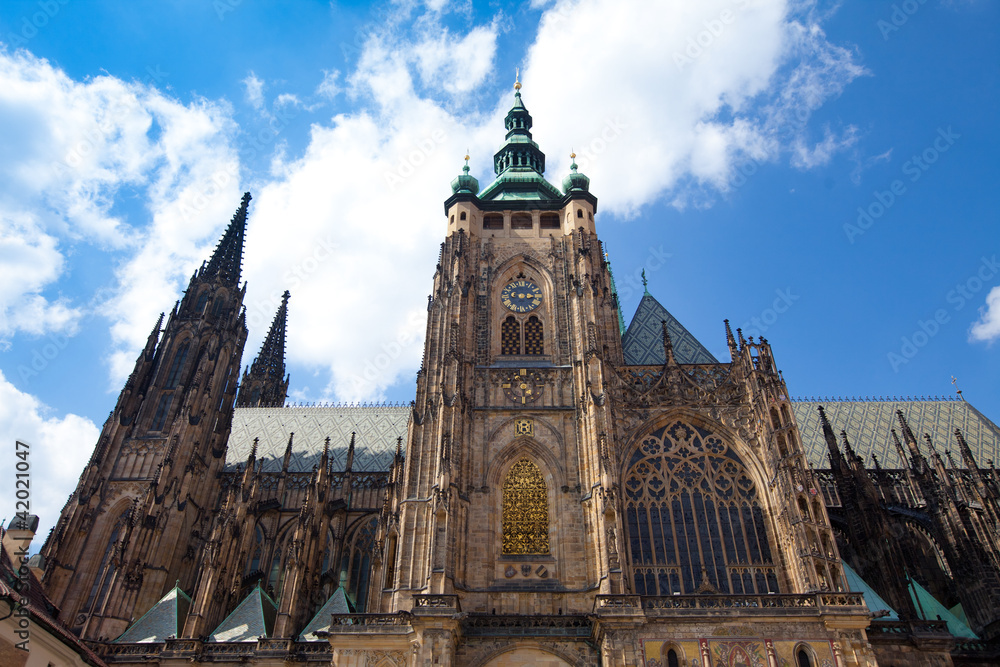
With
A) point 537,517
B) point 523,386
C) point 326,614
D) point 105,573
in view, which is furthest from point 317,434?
point 537,517

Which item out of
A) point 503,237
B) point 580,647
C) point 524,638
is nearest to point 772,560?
point 580,647

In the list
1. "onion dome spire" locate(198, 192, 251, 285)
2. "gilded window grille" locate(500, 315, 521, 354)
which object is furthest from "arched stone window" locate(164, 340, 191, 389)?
"gilded window grille" locate(500, 315, 521, 354)

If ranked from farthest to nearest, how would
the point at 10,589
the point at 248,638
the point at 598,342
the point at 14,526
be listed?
the point at 598,342 < the point at 248,638 < the point at 10,589 < the point at 14,526

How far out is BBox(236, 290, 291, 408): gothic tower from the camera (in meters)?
55.3

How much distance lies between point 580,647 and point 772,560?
26.1ft

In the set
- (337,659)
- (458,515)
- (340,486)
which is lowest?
(337,659)

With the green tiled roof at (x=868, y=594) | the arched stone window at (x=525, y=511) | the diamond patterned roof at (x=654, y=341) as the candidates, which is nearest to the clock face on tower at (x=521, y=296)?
the diamond patterned roof at (x=654, y=341)

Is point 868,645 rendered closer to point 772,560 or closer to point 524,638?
point 772,560

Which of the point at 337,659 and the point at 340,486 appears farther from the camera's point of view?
the point at 340,486

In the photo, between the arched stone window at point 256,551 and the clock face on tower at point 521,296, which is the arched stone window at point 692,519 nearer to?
the clock face on tower at point 521,296

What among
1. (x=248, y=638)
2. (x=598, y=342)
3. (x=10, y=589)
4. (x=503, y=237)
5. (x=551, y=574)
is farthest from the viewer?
(x=503, y=237)

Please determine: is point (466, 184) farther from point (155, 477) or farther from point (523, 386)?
point (155, 477)

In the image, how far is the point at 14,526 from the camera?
14930 mm

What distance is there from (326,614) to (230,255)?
27102 millimetres
